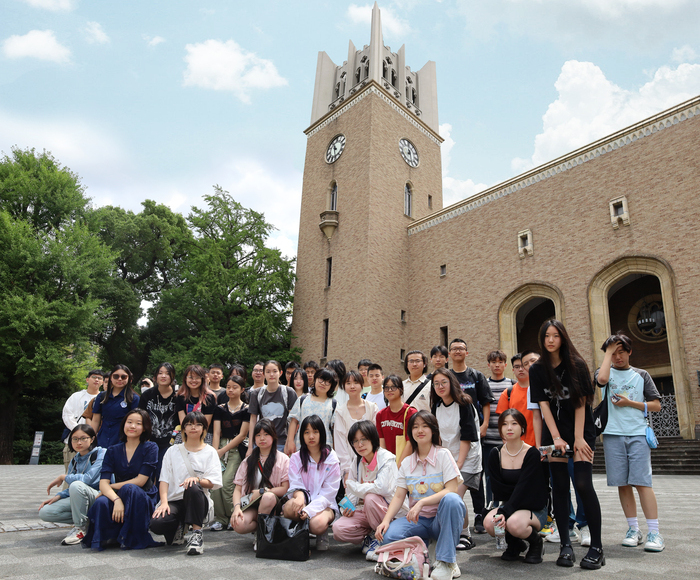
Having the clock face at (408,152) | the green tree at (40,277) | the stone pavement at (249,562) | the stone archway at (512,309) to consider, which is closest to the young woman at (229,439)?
the stone pavement at (249,562)

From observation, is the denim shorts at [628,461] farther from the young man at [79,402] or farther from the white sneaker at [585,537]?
the young man at [79,402]

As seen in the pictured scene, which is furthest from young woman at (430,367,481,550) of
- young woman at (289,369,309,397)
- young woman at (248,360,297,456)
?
young woman at (289,369,309,397)

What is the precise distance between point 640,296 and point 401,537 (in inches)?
643

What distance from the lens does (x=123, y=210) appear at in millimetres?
26016

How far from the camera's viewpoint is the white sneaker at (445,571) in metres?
2.95

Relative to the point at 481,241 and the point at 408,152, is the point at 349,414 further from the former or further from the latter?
the point at 408,152

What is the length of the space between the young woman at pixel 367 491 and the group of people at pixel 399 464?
0.01 metres

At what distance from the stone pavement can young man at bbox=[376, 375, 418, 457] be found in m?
0.98

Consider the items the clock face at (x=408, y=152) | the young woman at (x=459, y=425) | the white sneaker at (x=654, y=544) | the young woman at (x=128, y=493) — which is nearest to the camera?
the white sneaker at (x=654, y=544)

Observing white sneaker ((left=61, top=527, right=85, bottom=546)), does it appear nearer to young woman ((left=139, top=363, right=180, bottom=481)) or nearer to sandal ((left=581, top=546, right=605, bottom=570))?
young woman ((left=139, top=363, right=180, bottom=481))

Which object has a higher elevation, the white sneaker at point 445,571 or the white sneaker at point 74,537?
the white sneaker at point 445,571

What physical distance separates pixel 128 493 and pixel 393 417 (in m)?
2.38

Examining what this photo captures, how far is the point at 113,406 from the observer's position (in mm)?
5309

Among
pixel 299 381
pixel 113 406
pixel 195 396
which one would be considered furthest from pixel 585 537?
pixel 113 406
